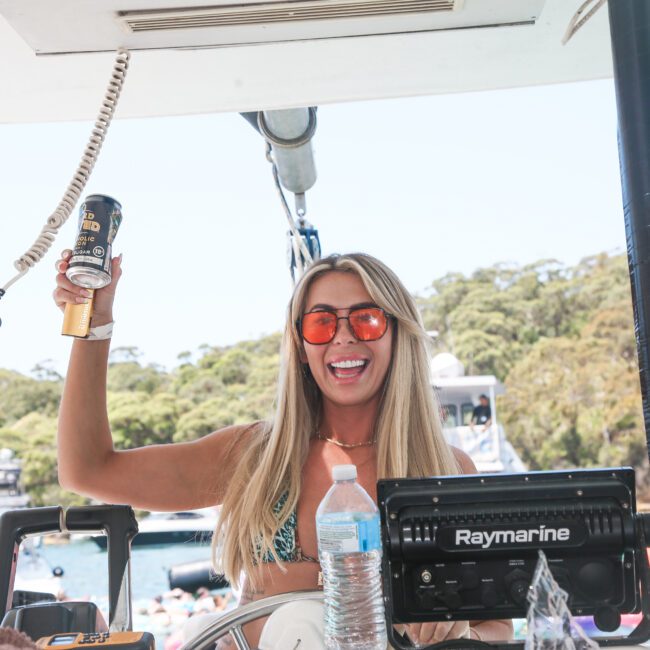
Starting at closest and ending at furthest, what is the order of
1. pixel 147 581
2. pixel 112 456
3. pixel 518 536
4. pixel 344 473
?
pixel 518 536, pixel 344 473, pixel 112 456, pixel 147 581

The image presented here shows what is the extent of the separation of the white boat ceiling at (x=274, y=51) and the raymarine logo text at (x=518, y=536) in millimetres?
960

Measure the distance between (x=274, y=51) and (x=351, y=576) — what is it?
43.0 inches

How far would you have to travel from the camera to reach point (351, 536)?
3.14 ft

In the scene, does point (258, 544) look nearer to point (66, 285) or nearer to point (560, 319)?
point (66, 285)

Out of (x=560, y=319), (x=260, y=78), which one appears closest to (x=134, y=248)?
(x=560, y=319)

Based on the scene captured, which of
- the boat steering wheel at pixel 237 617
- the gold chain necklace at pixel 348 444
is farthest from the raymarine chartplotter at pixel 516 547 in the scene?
the gold chain necklace at pixel 348 444

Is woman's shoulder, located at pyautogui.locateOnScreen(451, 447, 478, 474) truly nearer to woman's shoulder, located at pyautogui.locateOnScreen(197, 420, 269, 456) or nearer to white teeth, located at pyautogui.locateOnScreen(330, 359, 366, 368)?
white teeth, located at pyautogui.locateOnScreen(330, 359, 366, 368)

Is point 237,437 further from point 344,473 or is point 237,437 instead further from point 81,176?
point 344,473

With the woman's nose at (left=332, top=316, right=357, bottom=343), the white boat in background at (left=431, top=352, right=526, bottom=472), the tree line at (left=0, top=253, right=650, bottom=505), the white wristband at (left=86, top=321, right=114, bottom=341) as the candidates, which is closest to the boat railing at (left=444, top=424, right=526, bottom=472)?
the white boat in background at (left=431, top=352, right=526, bottom=472)

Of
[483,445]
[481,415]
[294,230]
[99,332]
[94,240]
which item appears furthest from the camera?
[483,445]

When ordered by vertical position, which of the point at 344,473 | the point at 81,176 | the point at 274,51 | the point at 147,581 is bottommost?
the point at 147,581

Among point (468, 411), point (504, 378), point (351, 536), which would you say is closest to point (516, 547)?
point (351, 536)

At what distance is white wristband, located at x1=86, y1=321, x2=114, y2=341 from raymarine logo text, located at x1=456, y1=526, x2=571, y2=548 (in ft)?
3.25

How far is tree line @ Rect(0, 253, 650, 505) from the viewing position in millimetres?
27359
